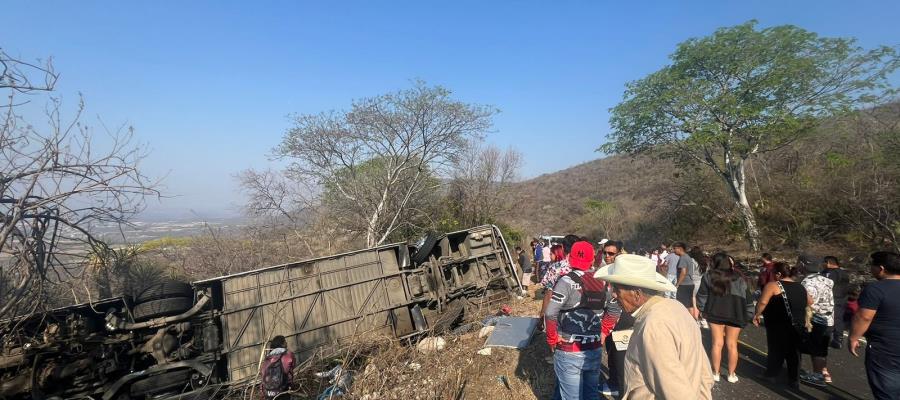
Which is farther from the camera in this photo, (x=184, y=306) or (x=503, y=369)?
(x=184, y=306)

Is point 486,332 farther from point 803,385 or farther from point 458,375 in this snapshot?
point 803,385

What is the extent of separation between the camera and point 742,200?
12766 millimetres

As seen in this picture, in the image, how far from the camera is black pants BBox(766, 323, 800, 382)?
4.51m

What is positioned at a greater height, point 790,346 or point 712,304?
point 712,304

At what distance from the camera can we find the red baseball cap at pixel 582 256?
11.5 ft

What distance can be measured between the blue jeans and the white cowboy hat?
3.67 feet

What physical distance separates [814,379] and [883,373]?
1.82m

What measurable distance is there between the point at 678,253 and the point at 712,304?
291 cm

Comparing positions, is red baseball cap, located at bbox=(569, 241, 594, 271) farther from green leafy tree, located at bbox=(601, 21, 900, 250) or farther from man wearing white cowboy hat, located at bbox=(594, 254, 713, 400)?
green leafy tree, located at bbox=(601, 21, 900, 250)

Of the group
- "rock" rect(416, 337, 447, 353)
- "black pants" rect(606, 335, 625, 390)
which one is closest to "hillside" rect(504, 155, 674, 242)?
"rock" rect(416, 337, 447, 353)

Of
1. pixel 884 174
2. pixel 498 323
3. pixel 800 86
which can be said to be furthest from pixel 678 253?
pixel 800 86

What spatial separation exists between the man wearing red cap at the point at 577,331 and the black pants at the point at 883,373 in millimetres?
2248

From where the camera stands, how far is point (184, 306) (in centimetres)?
687

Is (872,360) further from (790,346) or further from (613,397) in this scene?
(613,397)
